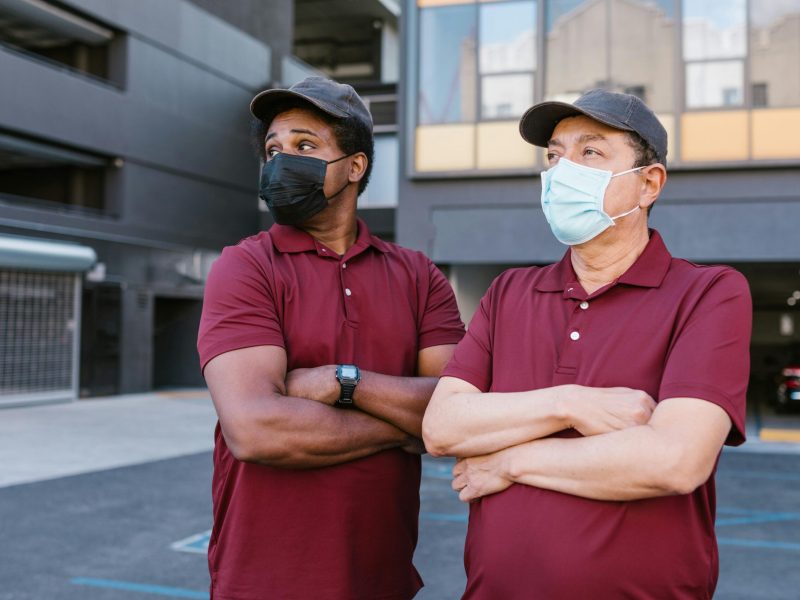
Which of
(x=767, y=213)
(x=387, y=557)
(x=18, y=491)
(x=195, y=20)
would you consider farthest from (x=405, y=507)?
(x=195, y=20)

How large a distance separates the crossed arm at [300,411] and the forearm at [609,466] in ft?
1.52

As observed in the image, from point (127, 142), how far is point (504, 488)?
20202mm

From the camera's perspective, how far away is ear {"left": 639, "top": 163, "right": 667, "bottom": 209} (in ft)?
7.80

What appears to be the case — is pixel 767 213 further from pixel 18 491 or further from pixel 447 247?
pixel 18 491

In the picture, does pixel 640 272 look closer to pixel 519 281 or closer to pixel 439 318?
pixel 519 281

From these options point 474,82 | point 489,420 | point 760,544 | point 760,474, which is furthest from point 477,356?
point 474,82

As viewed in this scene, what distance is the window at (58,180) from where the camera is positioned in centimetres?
2041

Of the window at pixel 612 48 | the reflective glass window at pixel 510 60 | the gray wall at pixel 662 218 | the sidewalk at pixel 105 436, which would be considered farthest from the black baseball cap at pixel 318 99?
the reflective glass window at pixel 510 60

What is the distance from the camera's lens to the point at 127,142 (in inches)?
813

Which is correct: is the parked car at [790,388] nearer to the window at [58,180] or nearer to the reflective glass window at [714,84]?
the reflective glass window at [714,84]

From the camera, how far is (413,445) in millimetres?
2572

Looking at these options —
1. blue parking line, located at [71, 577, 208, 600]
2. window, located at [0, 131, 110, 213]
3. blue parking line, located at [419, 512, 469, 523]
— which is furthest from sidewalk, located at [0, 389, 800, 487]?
window, located at [0, 131, 110, 213]

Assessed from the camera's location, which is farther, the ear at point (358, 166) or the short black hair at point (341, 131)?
the ear at point (358, 166)

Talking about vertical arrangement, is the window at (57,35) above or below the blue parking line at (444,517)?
above
